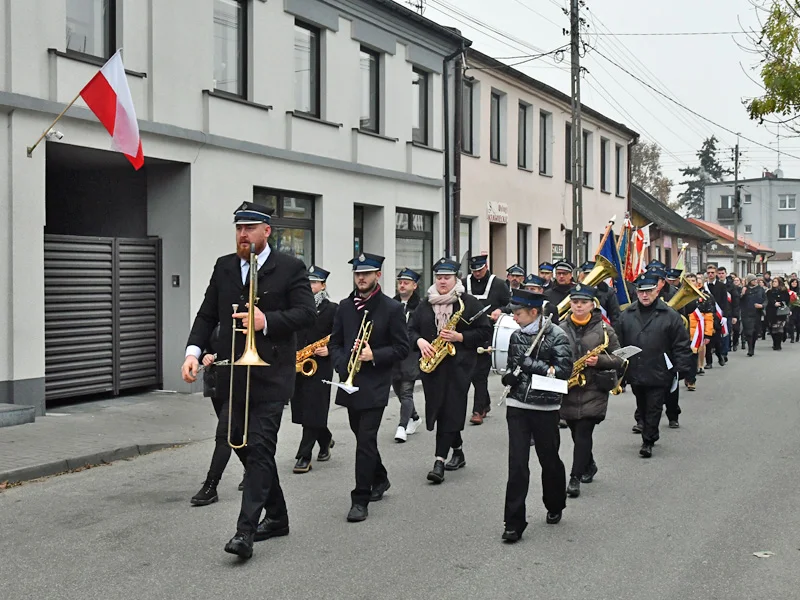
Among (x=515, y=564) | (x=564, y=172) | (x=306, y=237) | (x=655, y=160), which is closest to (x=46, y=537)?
(x=515, y=564)

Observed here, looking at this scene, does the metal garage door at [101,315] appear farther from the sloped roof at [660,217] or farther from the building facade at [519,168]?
the sloped roof at [660,217]

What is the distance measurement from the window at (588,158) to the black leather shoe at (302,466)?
80.6 ft

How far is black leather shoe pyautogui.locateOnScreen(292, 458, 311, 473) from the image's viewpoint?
886 cm

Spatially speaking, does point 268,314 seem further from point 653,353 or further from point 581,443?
point 653,353

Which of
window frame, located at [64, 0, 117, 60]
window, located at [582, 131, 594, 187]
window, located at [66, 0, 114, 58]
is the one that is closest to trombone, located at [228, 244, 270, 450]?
window, located at [66, 0, 114, 58]

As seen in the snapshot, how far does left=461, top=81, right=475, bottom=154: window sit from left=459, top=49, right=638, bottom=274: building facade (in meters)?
0.02

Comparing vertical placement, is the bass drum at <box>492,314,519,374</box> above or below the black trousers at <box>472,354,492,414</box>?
above

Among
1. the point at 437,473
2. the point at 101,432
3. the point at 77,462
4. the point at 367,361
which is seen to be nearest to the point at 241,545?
the point at 367,361

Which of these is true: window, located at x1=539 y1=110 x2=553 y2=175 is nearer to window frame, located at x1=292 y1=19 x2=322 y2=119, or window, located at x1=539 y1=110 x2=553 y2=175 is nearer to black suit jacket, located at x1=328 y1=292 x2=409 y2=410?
window frame, located at x1=292 y1=19 x2=322 y2=119

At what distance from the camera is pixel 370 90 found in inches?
761

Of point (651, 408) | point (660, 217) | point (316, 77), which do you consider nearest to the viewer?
point (651, 408)

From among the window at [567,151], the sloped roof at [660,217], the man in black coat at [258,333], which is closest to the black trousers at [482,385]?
the man in black coat at [258,333]

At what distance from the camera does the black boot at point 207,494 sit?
7.59 m

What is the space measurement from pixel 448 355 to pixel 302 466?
1692 mm
